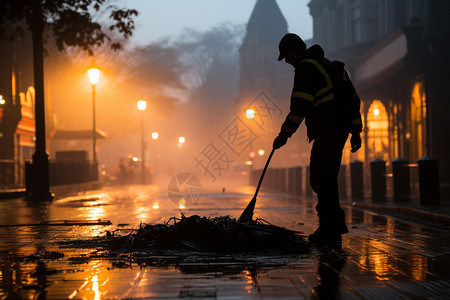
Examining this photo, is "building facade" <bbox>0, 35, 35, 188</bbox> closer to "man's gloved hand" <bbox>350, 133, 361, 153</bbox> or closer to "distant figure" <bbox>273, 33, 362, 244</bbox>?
"man's gloved hand" <bbox>350, 133, 361, 153</bbox>

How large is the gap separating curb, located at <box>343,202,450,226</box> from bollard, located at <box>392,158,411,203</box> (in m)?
0.76

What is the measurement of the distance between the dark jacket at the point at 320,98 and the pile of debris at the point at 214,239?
3.41 feet

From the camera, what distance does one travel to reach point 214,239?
5.77 metres

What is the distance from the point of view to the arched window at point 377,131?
87.7 feet

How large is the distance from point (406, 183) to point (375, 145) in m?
13.4

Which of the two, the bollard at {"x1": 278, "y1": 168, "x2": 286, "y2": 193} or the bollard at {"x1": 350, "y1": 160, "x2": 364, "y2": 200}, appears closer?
the bollard at {"x1": 350, "y1": 160, "x2": 364, "y2": 200}

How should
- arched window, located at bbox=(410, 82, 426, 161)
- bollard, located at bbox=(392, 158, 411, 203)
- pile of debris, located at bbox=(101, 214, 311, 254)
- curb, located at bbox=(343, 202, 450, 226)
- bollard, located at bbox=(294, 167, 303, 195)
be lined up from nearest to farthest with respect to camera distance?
pile of debris, located at bbox=(101, 214, 311, 254) < curb, located at bbox=(343, 202, 450, 226) < bollard, located at bbox=(392, 158, 411, 203) < arched window, located at bbox=(410, 82, 426, 161) < bollard, located at bbox=(294, 167, 303, 195)

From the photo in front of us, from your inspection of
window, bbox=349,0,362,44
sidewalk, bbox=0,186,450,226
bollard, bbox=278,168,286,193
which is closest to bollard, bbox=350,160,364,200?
sidewalk, bbox=0,186,450,226

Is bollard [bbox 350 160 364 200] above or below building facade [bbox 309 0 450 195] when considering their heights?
below

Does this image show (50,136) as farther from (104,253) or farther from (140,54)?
(104,253)

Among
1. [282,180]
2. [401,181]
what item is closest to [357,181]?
[401,181]

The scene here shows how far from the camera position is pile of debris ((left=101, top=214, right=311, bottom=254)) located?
5.64 metres

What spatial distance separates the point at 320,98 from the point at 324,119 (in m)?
0.20

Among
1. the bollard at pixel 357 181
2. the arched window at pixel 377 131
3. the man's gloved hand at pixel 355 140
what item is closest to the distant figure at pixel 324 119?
the man's gloved hand at pixel 355 140
